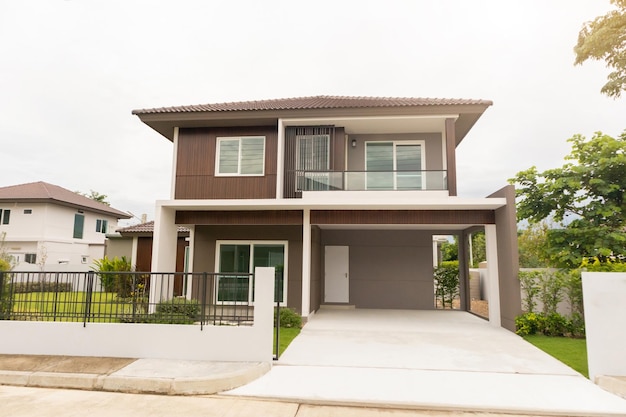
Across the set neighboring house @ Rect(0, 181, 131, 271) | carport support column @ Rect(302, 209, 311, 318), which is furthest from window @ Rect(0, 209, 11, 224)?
carport support column @ Rect(302, 209, 311, 318)

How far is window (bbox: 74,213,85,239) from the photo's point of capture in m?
25.3

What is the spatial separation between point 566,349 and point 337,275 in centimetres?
809

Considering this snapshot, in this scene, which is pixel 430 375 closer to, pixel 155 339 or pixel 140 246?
pixel 155 339

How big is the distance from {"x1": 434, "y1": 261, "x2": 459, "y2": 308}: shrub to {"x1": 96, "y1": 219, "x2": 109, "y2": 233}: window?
1029 inches

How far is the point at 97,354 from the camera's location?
21.9 ft

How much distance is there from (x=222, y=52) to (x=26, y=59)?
802 centimetres

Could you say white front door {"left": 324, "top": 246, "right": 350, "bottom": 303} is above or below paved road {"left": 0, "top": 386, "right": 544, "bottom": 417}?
above

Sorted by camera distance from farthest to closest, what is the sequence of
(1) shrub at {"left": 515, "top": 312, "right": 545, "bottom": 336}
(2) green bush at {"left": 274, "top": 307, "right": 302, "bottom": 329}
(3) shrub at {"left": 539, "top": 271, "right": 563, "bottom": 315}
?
1. (2) green bush at {"left": 274, "top": 307, "right": 302, "bottom": 329}
2. (3) shrub at {"left": 539, "top": 271, "right": 563, "bottom": 315}
3. (1) shrub at {"left": 515, "top": 312, "right": 545, "bottom": 336}

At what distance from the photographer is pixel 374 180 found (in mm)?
11008

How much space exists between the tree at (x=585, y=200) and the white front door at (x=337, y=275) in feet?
22.1

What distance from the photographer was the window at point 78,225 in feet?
83.1

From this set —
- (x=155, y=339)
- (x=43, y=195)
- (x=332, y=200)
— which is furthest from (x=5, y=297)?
(x=43, y=195)

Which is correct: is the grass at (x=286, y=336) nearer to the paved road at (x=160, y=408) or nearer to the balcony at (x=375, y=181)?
the paved road at (x=160, y=408)

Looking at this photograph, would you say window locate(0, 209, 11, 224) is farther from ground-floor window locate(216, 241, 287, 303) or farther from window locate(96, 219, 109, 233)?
ground-floor window locate(216, 241, 287, 303)
